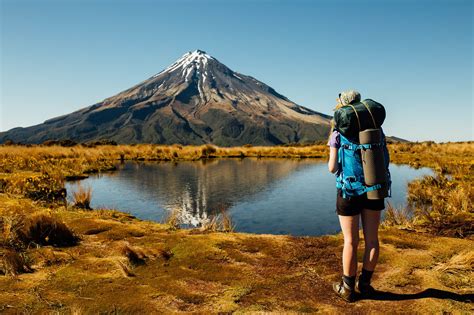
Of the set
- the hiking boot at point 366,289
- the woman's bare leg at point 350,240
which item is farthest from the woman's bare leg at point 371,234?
the hiking boot at point 366,289

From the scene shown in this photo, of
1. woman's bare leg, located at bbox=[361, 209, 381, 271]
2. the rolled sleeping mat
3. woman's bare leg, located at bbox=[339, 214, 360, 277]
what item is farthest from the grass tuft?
the rolled sleeping mat

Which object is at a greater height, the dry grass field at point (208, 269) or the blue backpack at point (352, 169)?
the blue backpack at point (352, 169)

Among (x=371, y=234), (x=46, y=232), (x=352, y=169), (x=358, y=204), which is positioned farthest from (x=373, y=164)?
(x=46, y=232)

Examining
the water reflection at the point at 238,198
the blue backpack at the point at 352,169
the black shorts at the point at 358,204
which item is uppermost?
the blue backpack at the point at 352,169

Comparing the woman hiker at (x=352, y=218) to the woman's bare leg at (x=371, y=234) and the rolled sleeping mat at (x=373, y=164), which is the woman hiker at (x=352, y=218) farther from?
the rolled sleeping mat at (x=373, y=164)

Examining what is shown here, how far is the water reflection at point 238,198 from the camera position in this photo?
12.6 meters

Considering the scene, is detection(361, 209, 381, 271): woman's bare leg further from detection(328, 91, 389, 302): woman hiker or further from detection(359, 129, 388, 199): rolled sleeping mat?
detection(359, 129, 388, 199): rolled sleeping mat

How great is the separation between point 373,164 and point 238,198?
12.4m

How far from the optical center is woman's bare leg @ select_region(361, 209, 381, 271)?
16.7ft

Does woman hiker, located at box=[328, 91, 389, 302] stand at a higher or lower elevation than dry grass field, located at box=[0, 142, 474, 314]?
A: higher

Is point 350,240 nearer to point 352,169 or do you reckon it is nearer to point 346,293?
point 346,293

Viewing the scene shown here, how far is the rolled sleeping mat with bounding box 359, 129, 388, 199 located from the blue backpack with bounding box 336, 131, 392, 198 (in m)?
0.06

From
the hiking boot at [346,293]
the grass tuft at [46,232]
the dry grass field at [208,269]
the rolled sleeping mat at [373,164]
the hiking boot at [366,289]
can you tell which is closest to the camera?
the rolled sleeping mat at [373,164]

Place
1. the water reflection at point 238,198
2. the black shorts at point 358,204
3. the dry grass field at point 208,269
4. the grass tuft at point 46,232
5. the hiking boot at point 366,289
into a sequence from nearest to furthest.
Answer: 1. the black shorts at point 358,204
2. the dry grass field at point 208,269
3. the hiking boot at point 366,289
4. the grass tuft at point 46,232
5. the water reflection at point 238,198
